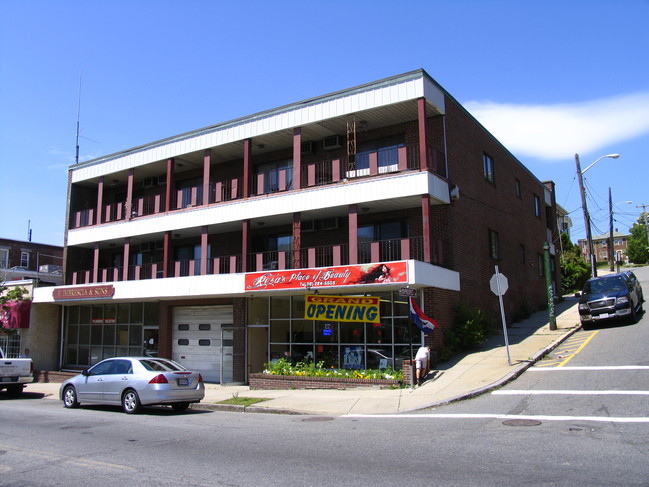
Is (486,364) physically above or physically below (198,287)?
below

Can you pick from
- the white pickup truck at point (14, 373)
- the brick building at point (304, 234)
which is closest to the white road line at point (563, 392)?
the brick building at point (304, 234)

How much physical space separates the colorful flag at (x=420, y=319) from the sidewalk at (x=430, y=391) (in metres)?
1.36

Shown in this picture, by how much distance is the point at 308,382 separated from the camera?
1748cm

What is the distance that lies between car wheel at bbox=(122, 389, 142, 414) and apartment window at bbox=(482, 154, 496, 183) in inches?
675

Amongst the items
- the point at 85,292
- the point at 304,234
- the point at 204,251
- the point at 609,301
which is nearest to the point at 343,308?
the point at 304,234

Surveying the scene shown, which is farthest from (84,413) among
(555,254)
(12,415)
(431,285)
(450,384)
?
(555,254)

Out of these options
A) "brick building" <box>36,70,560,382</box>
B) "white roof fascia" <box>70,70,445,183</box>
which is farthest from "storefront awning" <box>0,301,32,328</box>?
"white roof fascia" <box>70,70,445,183</box>

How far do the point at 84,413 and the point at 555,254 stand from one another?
29.1 m

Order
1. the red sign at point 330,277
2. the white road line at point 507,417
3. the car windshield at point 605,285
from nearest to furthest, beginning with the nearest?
the white road line at point 507,417 → the red sign at point 330,277 → the car windshield at point 605,285

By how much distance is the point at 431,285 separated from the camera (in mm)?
17531

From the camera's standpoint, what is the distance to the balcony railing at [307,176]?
64.5 ft

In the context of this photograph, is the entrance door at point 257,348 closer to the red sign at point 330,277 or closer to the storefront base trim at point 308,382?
the red sign at point 330,277

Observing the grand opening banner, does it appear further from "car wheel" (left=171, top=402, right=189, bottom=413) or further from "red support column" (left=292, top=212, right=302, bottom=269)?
"car wheel" (left=171, top=402, right=189, bottom=413)

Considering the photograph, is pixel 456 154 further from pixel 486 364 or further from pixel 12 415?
pixel 12 415
